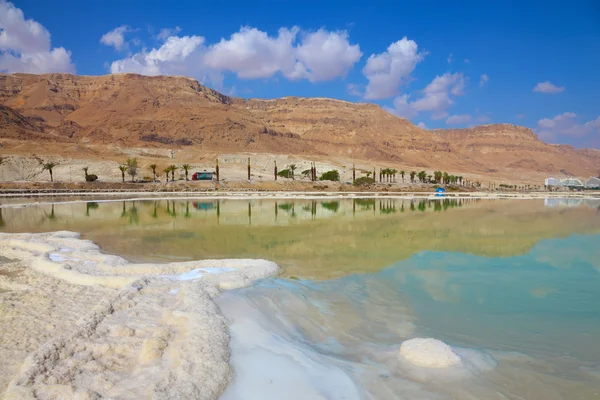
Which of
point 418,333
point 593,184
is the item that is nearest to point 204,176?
point 418,333

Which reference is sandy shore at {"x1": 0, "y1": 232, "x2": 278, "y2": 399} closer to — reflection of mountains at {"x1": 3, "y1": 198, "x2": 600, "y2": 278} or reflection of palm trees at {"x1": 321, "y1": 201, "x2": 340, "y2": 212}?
reflection of mountains at {"x1": 3, "y1": 198, "x2": 600, "y2": 278}

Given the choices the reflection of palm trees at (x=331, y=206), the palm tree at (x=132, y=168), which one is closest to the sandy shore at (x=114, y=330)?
the reflection of palm trees at (x=331, y=206)

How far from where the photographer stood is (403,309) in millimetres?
8648

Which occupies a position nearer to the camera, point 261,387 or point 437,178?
point 261,387

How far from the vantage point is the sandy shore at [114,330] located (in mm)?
4992

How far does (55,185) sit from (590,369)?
60943 millimetres

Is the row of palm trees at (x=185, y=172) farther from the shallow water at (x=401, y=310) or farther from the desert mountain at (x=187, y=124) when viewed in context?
the desert mountain at (x=187, y=124)

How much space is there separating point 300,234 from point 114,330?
44.8 ft

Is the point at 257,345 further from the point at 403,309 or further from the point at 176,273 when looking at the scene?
the point at 176,273

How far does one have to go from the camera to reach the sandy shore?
197 inches

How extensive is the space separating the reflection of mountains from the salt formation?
5.27 m

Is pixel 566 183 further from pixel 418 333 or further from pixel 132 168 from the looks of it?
pixel 418 333

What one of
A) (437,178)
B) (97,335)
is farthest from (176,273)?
(437,178)

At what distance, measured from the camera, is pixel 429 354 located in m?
5.99
